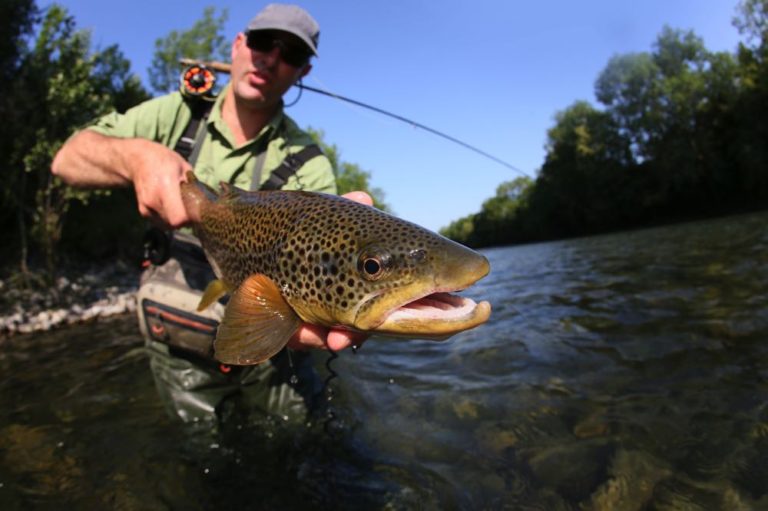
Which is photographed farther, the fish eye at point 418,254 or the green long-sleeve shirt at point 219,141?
the green long-sleeve shirt at point 219,141

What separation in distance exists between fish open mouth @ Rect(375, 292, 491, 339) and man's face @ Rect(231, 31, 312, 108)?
2.41 meters

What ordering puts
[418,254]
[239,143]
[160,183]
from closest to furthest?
[418,254] < [160,183] < [239,143]

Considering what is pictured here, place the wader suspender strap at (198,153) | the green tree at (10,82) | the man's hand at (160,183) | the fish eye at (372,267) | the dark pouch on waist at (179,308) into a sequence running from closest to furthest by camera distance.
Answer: the fish eye at (372,267)
the man's hand at (160,183)
the dark pouch on waist at (179,308)
the wader suspender strap at (198,153)
the green tree at (10,82)

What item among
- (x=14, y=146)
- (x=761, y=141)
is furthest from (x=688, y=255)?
(x=761, y=141)

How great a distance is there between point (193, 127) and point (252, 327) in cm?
225

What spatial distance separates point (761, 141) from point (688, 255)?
36.3 meters

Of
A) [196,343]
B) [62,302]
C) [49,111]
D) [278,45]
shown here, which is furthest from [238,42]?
[49,111]

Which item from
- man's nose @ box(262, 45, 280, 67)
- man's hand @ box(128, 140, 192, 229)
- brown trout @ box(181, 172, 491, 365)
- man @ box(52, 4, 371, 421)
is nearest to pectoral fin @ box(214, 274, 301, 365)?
brown trout @ box(181, 172, 491, 365)

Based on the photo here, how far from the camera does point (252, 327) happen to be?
2.09 m

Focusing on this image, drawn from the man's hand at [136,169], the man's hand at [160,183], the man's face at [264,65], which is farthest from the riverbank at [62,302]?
the man's hand at [160,183]

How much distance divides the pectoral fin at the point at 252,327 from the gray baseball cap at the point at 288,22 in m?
2.26

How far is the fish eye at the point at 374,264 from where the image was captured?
193 cm

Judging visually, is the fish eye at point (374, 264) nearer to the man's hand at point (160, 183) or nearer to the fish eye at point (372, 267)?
the fish eye at point (372, 267)

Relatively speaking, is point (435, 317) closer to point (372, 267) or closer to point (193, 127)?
point (372, 267)
